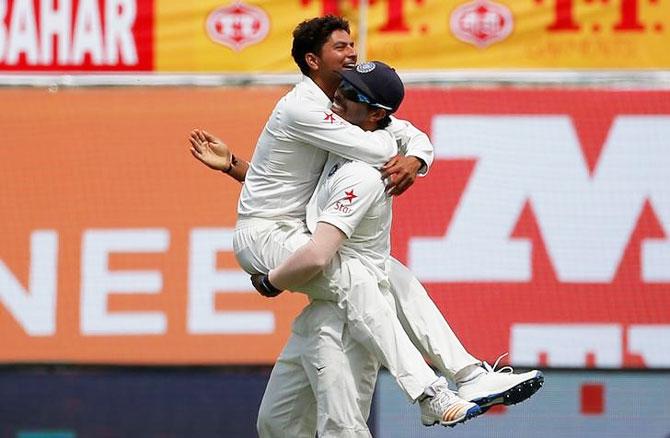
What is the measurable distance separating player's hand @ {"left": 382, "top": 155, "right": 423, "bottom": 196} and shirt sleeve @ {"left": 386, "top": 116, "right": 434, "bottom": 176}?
107mm

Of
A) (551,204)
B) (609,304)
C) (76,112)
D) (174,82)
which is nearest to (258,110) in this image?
(174,82)

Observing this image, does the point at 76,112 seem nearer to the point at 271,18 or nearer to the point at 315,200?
the point at 271,18

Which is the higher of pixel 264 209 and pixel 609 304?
pixel 264 209

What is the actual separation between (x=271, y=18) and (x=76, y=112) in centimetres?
92

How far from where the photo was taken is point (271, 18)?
6309mm

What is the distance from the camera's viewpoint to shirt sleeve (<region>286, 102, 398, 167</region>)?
182 inches

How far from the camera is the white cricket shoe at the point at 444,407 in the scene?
4.53 meters

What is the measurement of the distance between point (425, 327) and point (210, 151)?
961 mm

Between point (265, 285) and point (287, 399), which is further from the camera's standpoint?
point (287, 399)

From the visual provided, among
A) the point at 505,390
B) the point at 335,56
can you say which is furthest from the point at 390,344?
the point at 335,56

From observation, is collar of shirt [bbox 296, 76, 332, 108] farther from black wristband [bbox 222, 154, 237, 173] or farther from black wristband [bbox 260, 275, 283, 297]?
black wristband [bbox 260, 275, 283, 297]

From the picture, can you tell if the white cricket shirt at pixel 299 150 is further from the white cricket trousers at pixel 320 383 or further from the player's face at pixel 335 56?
the white cricket trousers at pixel 320 383

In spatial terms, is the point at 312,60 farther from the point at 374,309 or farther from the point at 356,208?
the point at 374,309

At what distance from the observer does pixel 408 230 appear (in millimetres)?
6254
